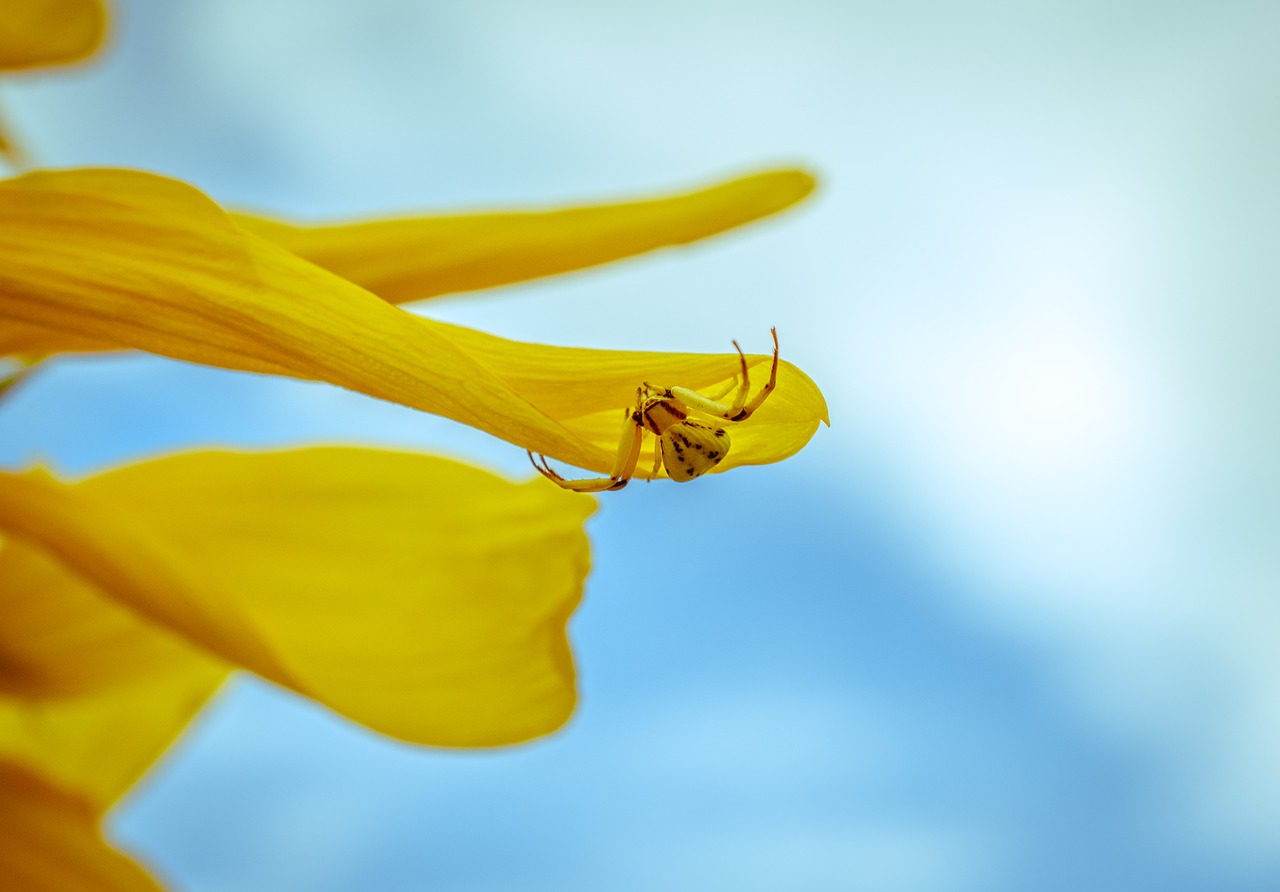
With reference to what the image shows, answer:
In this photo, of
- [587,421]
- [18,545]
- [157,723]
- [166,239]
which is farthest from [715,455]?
[157,723]

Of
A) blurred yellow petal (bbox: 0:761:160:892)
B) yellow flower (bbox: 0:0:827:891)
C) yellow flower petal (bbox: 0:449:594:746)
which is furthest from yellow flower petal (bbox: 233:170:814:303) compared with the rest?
blurred yellow petal (bbox: 0:761:160:892)

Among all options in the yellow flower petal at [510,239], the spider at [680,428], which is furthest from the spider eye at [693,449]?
the yellow flower petal at [510,239]

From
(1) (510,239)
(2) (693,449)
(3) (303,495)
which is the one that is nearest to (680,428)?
(2) (693,449)

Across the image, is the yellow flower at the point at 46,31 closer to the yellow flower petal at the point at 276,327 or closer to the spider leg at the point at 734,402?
the yellow flower petal at the point at 276,327

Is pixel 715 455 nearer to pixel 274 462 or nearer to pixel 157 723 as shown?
pixel 274 462

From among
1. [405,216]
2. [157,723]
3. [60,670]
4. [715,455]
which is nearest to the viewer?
[715,455]

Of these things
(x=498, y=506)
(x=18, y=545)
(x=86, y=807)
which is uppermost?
(x=498, y=506)

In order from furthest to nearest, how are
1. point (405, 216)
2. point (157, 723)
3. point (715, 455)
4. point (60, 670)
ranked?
point (157, 723) → point (60, 670) → point (405, 216) → point (715, 455)

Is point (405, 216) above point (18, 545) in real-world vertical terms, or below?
above

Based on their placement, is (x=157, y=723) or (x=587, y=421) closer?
(x=587, y=421)
